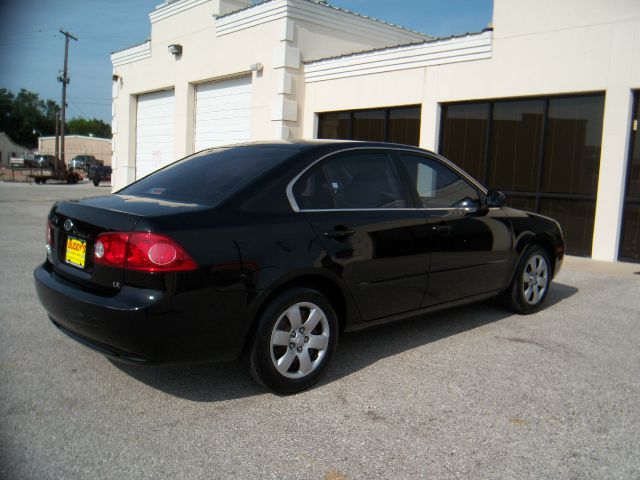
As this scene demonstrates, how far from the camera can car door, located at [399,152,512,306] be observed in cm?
465

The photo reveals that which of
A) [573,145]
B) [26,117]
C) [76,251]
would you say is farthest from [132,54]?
[26,117]

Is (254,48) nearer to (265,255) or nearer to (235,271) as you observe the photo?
(265,255)

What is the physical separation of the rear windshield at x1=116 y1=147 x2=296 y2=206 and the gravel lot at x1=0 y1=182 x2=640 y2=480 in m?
1.23

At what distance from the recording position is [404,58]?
451 inches

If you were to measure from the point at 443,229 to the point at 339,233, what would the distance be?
3.83 feet

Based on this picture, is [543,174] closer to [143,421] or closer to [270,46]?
[270,46]

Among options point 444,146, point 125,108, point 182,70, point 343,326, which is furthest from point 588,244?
point 125,108

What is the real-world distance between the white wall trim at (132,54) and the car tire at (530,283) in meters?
16.2

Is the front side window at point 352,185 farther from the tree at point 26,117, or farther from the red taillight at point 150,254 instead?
the tree at point 26,117

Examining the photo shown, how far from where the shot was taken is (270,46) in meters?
13.5

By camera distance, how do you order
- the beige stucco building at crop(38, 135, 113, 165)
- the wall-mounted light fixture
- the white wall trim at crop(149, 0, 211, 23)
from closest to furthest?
the white wall trim at crop(149, 0, 211, 23) < the wall-mounted light fixture < the beige stucco building at crop(38, 135, 113, 165)

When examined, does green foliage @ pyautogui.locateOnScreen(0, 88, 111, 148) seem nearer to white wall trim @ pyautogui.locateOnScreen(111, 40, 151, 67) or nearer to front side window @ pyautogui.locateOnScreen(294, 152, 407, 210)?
white wall trim @ pyautogui.locateOnScreen(111, 40, 151, 67)

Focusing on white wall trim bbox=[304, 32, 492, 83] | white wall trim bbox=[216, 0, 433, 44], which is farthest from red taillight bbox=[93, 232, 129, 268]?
white wall trim bbox=[216, 0, 433, 44]

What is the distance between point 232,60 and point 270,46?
5.50ft
